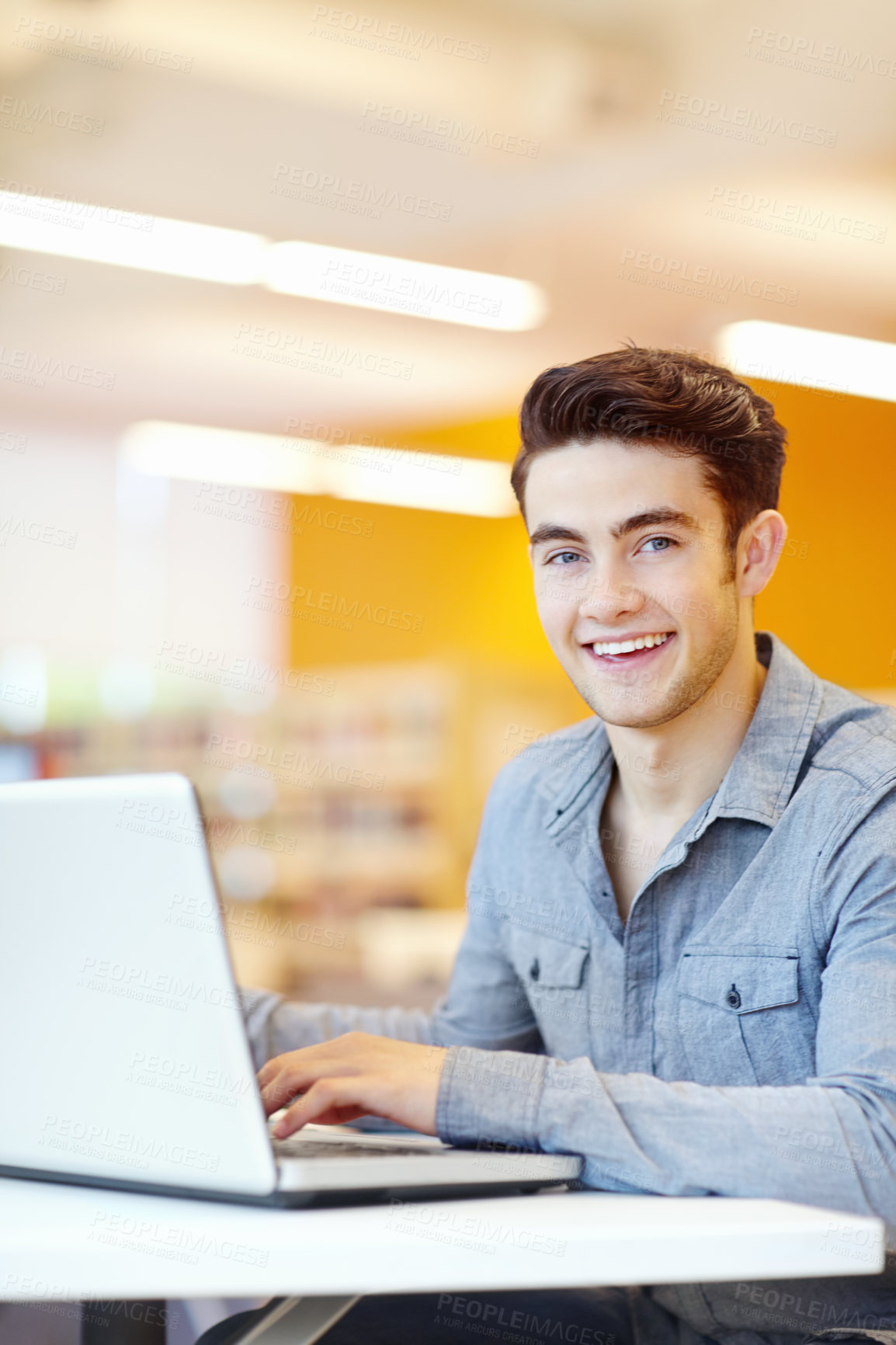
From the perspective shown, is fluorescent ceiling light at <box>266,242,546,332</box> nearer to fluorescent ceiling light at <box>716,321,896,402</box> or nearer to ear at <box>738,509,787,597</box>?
fluorescent ceiling light at <box>716,321,896,402</box>

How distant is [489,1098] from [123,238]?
4.01 metres

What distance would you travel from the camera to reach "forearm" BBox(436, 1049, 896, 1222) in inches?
36.1

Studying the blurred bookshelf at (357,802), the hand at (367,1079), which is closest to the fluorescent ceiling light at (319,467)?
the blurred bookshelf at (357,802)

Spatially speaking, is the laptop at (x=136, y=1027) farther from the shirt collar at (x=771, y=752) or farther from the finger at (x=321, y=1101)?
the shirt collar at (x=771, y=752)

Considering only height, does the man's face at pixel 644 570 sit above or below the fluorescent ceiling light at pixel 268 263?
below

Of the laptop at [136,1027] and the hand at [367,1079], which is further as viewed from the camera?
the hand at [367,1079]

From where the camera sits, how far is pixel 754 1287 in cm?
115

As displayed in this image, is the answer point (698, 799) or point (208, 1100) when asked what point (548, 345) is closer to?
point (698, 799)

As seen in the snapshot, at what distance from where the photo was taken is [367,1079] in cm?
97

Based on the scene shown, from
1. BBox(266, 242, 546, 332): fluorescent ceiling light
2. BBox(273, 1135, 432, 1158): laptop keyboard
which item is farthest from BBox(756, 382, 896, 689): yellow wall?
BBox(273, 1135, 432, 1158): laptop keyboard

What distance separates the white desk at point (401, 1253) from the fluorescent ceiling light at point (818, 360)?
4488 millimetres

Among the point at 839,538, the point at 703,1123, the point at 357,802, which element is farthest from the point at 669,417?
the point at 357,802

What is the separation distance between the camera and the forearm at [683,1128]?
92cm

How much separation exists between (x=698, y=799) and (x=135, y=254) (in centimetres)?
374
